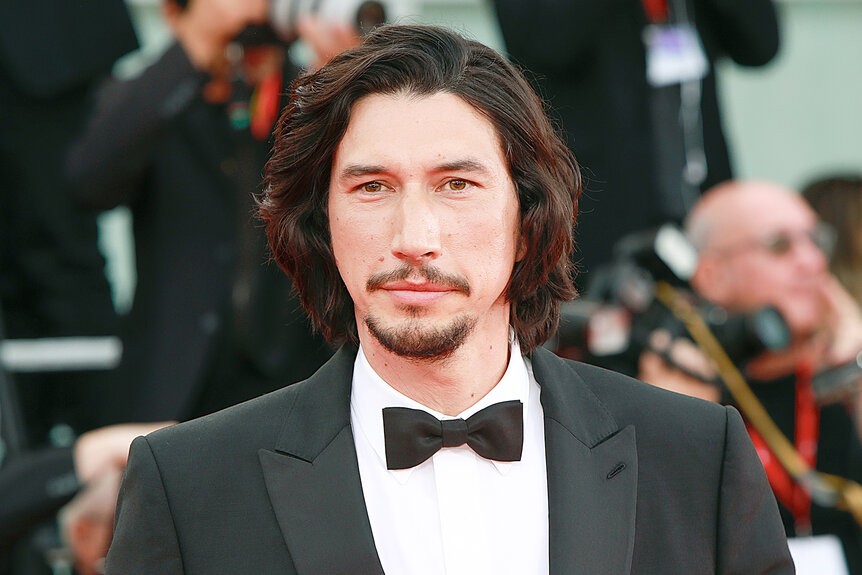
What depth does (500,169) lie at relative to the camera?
2.19 metres

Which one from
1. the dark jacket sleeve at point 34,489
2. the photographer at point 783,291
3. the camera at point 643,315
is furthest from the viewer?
the photographer at point 783,291

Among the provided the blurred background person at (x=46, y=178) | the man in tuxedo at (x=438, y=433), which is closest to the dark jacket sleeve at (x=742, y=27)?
the blurred background person at (x=46, y=178)

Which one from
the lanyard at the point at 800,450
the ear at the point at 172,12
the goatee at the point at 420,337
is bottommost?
the lanyard at the point at 800,450

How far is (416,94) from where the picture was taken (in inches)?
85.0

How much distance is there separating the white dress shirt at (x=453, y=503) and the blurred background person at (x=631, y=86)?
2.07 meters

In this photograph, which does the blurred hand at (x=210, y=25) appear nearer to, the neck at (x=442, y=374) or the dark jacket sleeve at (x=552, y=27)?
the dark jacket sleeve at (x=552, y=27)

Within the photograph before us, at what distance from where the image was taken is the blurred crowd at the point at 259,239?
11.2ft

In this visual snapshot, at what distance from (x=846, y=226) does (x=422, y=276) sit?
332cm

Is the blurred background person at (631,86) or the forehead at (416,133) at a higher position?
the forehead at (416,133)

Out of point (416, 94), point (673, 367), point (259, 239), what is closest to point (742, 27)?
point (673, 367)

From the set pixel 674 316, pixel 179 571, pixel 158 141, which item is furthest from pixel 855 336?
pixel 179 571

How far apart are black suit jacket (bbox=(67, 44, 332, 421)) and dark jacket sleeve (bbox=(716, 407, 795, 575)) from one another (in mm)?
1618

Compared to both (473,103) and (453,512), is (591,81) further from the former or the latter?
(453,512)

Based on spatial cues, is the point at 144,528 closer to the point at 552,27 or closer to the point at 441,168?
the point at 441,168
